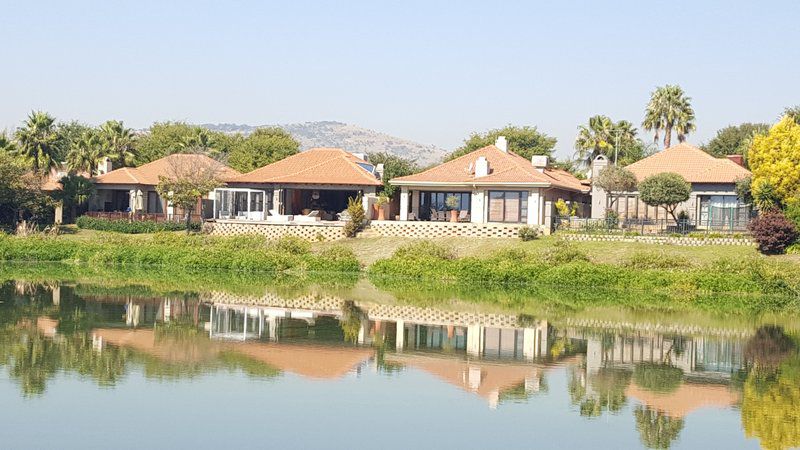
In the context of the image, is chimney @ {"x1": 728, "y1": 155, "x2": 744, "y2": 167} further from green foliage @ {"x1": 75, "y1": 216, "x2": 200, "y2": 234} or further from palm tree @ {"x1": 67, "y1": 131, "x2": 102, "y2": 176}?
palm tree @ {"x1": 67, "y1": 131, "x2": 102, "y2": 176}

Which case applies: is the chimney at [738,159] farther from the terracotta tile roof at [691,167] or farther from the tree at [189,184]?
the tree at [189,184]

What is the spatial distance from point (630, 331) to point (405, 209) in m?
27.8

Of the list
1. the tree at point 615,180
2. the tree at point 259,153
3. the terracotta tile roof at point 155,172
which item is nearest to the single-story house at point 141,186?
the terracotta tile roof at point 155,172

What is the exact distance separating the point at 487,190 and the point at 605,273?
13135 millimetres

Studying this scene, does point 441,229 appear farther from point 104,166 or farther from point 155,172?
point 104,166

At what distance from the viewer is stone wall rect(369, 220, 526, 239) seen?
52.0 metres

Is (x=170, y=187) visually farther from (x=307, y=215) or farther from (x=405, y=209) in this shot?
(x=405, y=209)

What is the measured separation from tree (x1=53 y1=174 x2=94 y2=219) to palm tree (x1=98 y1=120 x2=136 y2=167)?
7.72m

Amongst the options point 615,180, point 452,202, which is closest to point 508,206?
point 452,202

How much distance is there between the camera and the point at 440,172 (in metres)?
57.3

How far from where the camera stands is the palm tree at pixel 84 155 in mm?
65000

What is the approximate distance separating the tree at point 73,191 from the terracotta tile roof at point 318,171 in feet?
28.8

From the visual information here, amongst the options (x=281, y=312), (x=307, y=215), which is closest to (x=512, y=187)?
(x=307, y=215)

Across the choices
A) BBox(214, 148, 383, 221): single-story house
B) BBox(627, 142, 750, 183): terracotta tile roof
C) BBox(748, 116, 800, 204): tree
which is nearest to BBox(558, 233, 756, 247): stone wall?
BBox(748, 116, 800, 204): tree
